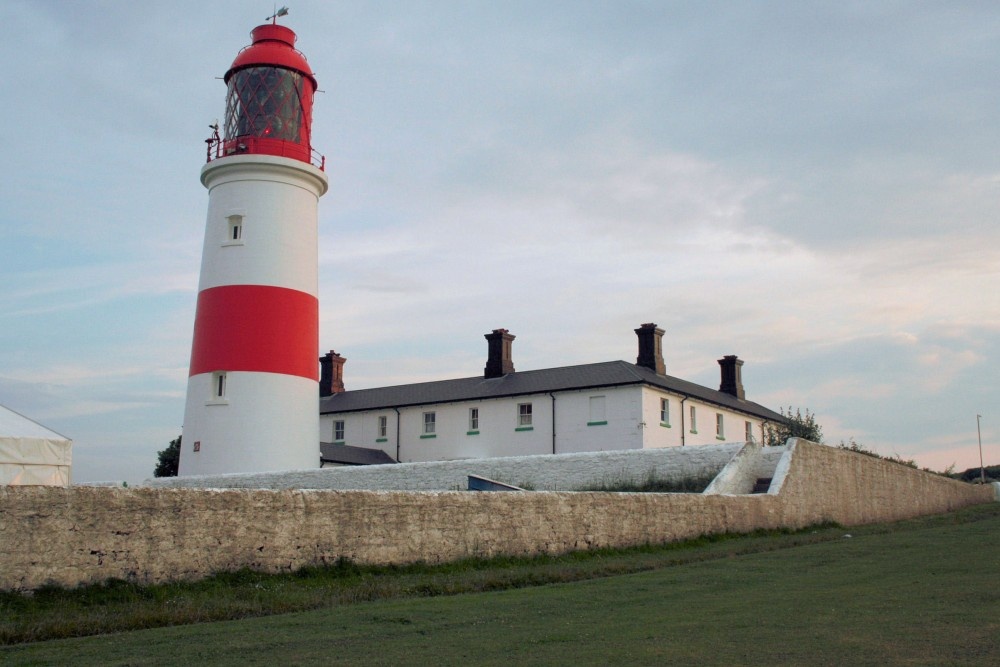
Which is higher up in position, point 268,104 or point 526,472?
point 268,104

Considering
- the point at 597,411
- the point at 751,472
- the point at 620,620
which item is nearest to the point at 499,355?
the point at 597,411

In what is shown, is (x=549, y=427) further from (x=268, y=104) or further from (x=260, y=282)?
(x=268, y=104)

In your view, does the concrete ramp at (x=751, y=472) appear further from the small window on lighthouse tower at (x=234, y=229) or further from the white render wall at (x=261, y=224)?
the small window on lighthouse tower at (x=234, y=229)

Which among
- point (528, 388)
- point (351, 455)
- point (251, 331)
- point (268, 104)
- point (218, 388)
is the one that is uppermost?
point (268, 104)

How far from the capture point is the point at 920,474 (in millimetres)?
29469

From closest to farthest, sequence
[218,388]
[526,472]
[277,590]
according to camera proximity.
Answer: [277,590] → [526,472] → [218,388]

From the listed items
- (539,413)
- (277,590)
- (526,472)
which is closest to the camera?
(277,590)

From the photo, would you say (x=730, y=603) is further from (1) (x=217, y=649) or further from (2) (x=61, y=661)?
(2) (x=61, y=661)

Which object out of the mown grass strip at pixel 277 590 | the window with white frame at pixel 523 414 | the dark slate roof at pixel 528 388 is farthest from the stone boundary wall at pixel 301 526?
the window with white frame at pixel 523 414

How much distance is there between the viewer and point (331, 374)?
4444cm

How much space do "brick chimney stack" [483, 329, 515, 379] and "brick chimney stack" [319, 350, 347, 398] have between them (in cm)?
870

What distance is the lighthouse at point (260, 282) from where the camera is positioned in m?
23.2

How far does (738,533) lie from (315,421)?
38.4 feet

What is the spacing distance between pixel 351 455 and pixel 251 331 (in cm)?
1310
